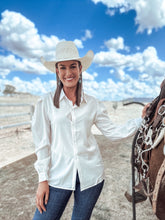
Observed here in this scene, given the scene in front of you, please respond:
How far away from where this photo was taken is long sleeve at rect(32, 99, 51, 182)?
3.47ft

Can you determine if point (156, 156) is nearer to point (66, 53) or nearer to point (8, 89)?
point (66, 53)

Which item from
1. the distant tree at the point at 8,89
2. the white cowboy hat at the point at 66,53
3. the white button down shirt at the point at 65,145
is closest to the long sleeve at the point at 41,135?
the white button down shirt at the point at 65,145

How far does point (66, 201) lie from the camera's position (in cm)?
109

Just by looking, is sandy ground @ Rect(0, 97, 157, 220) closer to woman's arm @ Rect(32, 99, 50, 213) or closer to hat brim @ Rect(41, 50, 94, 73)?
woman's arm @ Rect(32, 99, 50, 213)

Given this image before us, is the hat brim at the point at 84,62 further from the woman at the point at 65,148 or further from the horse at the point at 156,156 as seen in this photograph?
the horse at the point at 156,156

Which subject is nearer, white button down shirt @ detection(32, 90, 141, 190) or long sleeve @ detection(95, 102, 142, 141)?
white button down shirt @ detection(32, 90, 141, 190)

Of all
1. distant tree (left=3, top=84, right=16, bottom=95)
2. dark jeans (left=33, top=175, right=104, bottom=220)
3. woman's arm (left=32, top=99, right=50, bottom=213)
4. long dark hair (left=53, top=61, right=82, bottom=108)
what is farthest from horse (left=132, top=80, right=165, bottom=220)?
distant tree (left=3, top=84, right=16, bottom=95)

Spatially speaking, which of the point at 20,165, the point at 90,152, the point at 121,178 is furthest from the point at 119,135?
the point at 20,165

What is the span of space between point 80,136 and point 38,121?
0.28 metres

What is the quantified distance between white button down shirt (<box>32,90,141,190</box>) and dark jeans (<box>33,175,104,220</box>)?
42mm

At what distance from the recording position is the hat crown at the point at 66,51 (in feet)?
3.61

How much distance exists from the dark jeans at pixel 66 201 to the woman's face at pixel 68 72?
605 millimetres

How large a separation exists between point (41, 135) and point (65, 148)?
18 centimetres

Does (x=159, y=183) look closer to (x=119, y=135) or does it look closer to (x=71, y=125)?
(x=119, y=135)
